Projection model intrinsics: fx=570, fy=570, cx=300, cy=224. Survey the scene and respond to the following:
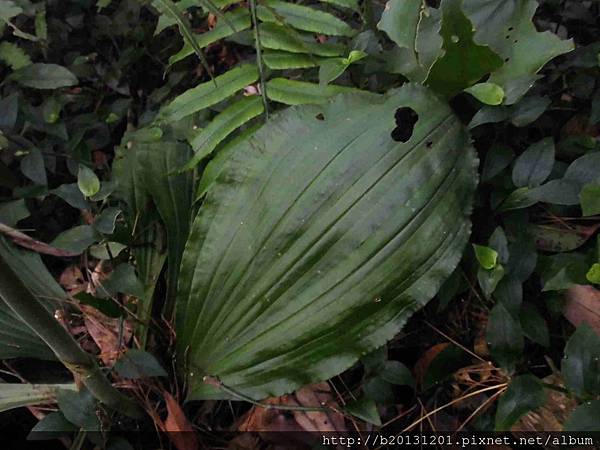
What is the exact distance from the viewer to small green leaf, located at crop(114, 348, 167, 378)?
3.50ft

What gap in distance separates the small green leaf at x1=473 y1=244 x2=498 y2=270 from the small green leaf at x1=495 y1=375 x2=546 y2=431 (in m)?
0.19

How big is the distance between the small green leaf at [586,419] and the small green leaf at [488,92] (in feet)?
1.67

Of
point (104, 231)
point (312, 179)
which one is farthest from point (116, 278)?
point (312, 179)

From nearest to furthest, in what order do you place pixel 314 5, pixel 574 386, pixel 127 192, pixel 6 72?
pixel 574 386 → pixel 127 192 → pixel 314 5 → pixel 6 72

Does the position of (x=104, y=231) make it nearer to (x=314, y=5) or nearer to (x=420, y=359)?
(x=420, y=359)

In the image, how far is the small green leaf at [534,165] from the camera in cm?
104

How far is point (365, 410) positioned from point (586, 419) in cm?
A: 36

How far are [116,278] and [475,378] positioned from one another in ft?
2.40

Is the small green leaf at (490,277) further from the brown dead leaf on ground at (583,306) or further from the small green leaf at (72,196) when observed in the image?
the small green leaf at (72,196)

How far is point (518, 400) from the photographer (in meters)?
0.90

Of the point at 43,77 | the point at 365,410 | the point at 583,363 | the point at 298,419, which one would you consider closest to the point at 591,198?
the point at 583,363

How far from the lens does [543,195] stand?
1.01 m

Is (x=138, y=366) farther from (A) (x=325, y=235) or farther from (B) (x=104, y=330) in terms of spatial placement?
(A) (x=325, y=235)

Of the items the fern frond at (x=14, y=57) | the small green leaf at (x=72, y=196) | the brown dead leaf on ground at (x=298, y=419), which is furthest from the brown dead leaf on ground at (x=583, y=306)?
the fern frond at (x=14, y=57)
